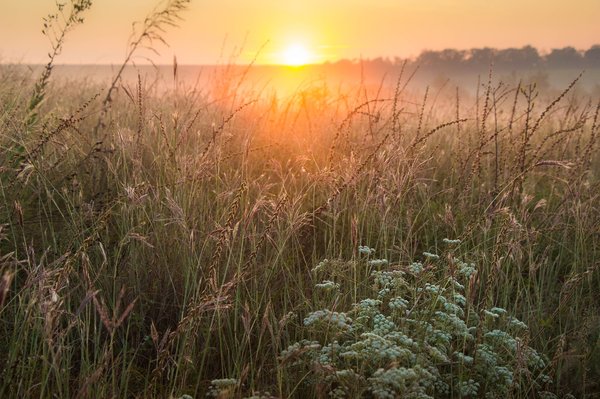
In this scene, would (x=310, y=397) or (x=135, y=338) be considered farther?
(x=135, y=338)

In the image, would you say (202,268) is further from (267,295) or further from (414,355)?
(414,355)

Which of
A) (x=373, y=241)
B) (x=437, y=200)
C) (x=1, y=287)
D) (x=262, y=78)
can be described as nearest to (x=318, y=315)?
(x=1, y=287)

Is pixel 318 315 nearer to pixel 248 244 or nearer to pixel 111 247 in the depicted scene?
pixel 248 244

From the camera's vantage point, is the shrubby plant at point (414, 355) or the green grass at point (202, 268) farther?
the green grass at point (202, 268)

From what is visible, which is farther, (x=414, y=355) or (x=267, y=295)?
(x=267, y=295)

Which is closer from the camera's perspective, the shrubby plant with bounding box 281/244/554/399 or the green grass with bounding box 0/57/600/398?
the shrubby plant with bounding box 281/244/554/399

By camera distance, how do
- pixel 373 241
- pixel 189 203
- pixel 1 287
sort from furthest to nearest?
pixel 373 241 < pixel 189 203 < pixel 1 287

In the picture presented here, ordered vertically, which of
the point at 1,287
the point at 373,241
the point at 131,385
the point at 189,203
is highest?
the point at 1,287

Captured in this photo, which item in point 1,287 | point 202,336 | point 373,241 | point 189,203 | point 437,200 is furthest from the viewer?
point 437,200

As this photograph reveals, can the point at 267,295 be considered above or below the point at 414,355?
below

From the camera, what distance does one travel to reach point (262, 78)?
574 centimetres

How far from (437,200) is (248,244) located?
1.50 metres

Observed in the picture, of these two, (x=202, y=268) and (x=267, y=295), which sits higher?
(x=202, y=268)

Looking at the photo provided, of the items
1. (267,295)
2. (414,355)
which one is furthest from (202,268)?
(414,355)
